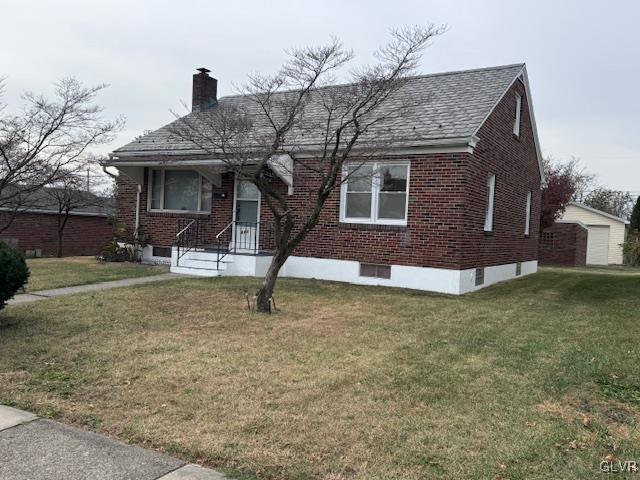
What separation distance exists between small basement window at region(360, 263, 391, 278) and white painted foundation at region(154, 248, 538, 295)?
3.6 inches

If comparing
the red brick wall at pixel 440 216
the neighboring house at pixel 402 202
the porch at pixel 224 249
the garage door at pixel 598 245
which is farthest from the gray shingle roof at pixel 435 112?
the garage door at pixel 598 245

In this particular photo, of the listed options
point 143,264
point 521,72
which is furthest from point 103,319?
point 521,72

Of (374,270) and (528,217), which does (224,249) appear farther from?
(528,217)

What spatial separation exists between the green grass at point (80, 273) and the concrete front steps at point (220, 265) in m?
0.60

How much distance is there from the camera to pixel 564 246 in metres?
27.8

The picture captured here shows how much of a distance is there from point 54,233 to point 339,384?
27.5 meters

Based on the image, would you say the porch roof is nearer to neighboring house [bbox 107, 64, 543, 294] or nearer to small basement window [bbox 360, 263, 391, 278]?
neighboring house [bbox 107, 64, 543, 294]

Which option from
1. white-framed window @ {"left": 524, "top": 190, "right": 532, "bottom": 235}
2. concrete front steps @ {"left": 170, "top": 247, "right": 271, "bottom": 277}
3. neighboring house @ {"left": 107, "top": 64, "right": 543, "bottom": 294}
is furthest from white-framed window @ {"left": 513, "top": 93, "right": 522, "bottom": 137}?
concrete front steps @ {"left": 170, "top": 247, "right": 271, "bottom": 277}

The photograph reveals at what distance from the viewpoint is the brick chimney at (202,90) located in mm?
17688

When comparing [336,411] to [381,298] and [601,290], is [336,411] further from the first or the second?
[601,290]

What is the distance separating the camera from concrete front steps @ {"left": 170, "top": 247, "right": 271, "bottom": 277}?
13.0 meters

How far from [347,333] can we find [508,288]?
23.4 ft

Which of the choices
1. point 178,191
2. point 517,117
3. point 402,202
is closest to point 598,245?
point 517,117

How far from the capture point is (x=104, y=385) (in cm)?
496
